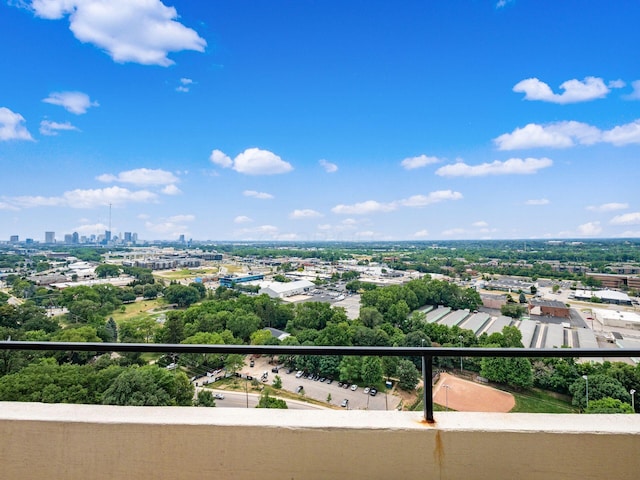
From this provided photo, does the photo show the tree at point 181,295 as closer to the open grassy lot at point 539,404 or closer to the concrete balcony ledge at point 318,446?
the concrete balcony ledge at point 318,446

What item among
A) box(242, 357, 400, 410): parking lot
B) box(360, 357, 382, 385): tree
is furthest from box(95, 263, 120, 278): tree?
box(360, 357, 382, 385): tree

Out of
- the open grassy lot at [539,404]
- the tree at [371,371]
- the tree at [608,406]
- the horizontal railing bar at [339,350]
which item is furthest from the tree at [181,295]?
the tree at [608,406]

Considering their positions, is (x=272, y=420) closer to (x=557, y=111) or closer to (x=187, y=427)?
(x=187, y=427)

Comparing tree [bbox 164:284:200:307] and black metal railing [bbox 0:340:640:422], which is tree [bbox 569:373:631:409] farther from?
tree [bbox 164:284:200:307]

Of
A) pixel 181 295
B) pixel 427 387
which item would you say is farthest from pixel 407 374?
pixel 181 295

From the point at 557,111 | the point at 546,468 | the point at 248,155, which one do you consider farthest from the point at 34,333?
the point at 557,111

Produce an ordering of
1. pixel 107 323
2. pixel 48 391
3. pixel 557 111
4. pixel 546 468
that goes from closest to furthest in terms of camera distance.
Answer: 1. pixel 546 468
2. pixel 48 391
3. pixel 107 323
4. pixel 557 111

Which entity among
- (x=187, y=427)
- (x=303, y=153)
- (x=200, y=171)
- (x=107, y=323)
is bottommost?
(x=107, y=323)
